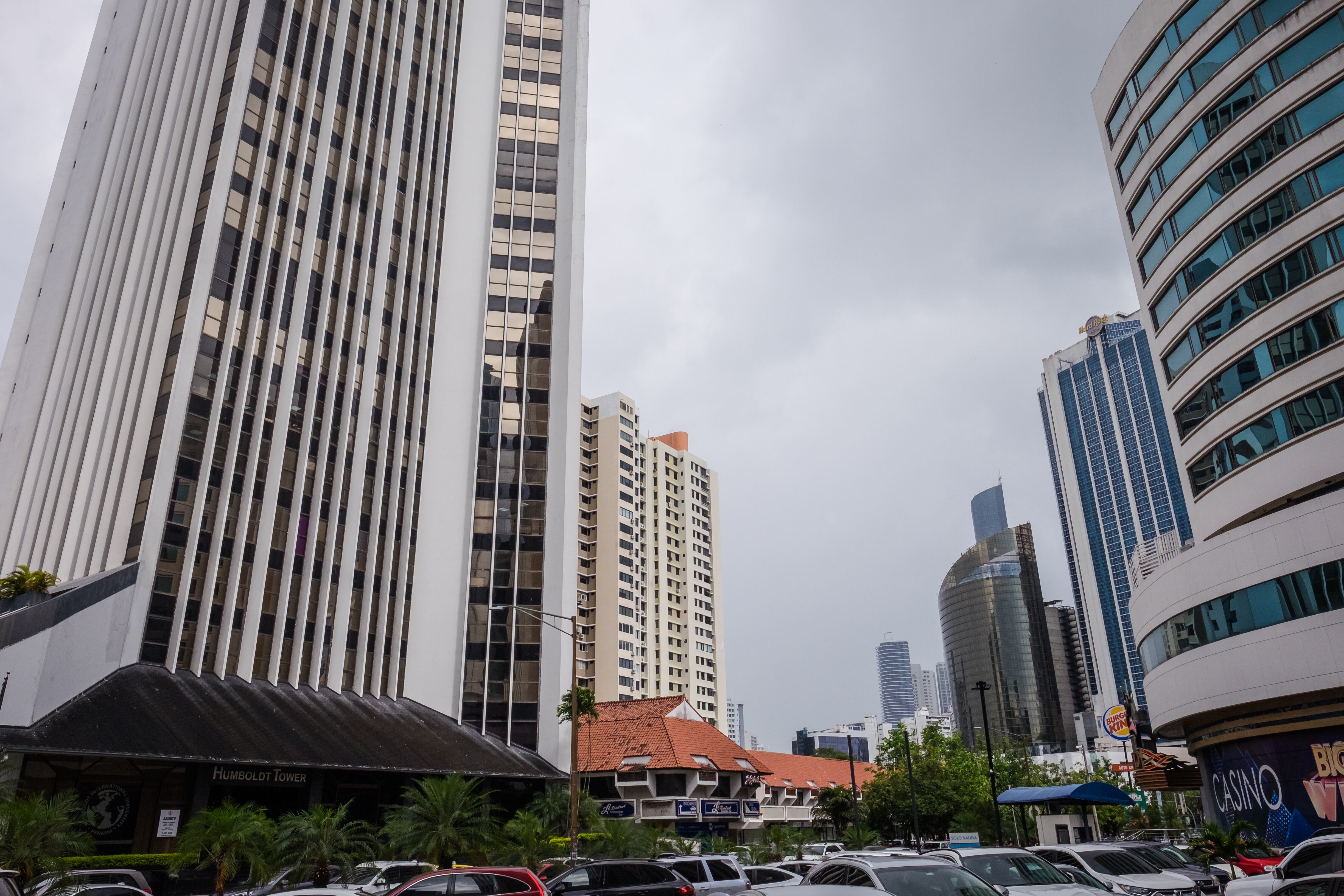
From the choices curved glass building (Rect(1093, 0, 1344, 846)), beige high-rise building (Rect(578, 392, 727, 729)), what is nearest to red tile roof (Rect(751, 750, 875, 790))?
curved glass building (Rect(1093, 0, 1344, 846))

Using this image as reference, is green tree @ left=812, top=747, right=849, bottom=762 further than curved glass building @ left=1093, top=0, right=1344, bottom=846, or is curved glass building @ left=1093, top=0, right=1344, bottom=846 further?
green tree @ left=812, top=747, right=849, bottom=762

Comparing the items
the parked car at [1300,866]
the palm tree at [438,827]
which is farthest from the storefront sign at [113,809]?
the parked car at [1300,866]

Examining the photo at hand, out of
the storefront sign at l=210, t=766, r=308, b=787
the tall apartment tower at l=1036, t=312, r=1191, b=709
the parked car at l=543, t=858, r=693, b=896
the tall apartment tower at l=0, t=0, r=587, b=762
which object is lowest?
the parked car at l=543, t=858, r=693, b=896

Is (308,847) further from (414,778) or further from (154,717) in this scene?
(414,778)

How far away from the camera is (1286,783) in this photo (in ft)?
98.6

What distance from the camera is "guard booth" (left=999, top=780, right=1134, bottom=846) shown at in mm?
27328

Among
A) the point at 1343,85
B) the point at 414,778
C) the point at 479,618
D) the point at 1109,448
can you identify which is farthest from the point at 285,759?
the point at 1109,448

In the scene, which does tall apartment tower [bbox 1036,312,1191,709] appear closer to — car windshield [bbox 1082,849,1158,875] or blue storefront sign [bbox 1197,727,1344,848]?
blue storefront sign [bbox 1197,727,1344,848]

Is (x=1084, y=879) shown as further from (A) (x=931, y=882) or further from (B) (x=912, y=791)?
(B) (x=912, y=791)

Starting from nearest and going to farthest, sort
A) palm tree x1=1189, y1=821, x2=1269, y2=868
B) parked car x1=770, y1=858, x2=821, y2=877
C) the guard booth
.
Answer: palm tree x1=1189, y1=821, x2=1269, y2=868 → parked car x1=770, y1=858, x2=821, y2=877 → the guard booth

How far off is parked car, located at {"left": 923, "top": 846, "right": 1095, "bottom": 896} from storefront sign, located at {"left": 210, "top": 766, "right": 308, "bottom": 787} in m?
26.8

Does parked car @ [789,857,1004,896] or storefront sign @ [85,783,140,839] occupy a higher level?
storefront sign @ [85,783,140,839]

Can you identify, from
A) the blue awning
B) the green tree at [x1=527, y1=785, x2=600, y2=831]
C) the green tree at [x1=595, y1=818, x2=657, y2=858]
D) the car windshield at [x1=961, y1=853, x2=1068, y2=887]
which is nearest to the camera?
the car windshield at [x1=961, y1=853, x2=1068, y2=887]

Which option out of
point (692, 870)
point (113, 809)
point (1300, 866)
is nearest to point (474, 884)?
point (692, 870)
